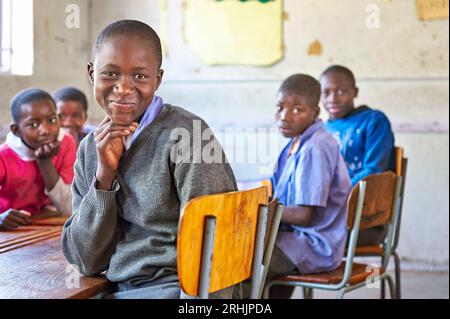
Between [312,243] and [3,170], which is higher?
[3,170]

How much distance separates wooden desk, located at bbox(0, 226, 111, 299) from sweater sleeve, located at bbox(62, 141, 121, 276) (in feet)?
0.11

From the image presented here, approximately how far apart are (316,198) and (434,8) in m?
2.62

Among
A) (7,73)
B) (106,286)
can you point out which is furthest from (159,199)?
(7,73)

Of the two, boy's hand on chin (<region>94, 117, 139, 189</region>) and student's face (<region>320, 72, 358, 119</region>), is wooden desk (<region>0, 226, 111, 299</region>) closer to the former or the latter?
boy's hand on chin (<region>94, 117, 139, 189</region>)

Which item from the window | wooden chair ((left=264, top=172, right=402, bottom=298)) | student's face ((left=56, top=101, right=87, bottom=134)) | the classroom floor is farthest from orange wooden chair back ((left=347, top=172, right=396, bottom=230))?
the window

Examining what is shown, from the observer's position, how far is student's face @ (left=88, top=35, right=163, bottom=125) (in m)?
1.36

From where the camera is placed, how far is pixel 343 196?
96.7 inches

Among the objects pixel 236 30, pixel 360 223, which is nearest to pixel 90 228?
pixel 360 223

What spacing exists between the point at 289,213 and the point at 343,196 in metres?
0.25

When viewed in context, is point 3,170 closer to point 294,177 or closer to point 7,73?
point 294,177

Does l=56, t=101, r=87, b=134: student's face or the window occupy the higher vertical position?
the window

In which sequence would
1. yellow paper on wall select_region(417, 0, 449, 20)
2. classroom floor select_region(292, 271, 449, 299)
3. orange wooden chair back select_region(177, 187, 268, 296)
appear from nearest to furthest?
orange wooden chair back select_region(177, 187, 268, 296) < classroom floor select_region(292, 271, 449, 299) < yellow paper on wall select_region(417, 0, 449, 20)

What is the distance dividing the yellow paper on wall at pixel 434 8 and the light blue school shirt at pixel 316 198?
7.55 ft

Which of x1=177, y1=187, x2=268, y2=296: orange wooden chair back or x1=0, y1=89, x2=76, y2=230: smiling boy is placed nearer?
x1=177, y1=187, x2=268, y2=296: orange wooden chair back
